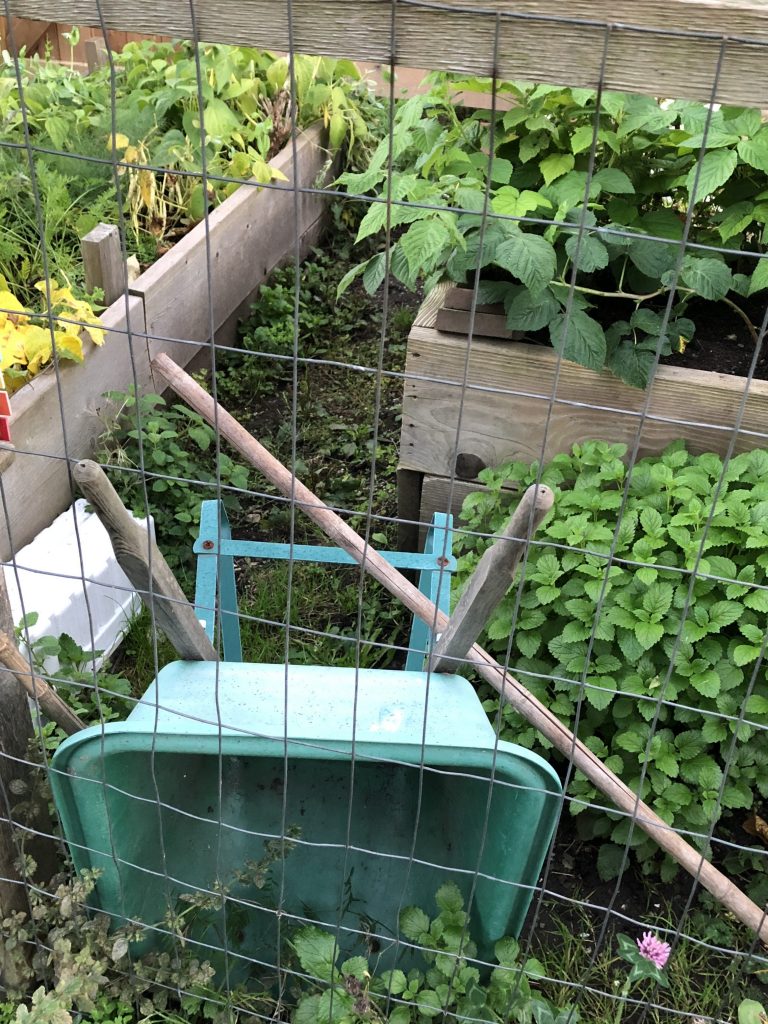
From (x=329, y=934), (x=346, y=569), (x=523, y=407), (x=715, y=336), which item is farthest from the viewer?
(x=346, y=569)

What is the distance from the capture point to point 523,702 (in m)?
1.79

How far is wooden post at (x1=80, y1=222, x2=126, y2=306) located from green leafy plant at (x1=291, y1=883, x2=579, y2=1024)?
1874 mm

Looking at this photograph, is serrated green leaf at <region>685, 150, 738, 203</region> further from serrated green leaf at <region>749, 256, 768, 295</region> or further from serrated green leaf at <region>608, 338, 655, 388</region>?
serrated green leaf at <region>608, 338, 655, 388</region>

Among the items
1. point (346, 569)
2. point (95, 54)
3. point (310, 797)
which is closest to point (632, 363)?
point (346, 569)

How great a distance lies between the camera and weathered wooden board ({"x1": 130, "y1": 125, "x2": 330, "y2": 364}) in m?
3.26

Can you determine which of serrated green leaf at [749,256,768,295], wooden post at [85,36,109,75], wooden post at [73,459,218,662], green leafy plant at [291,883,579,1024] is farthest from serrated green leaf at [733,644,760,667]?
wooden post at [85,36,109,75]

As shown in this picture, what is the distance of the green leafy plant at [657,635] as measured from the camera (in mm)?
1988

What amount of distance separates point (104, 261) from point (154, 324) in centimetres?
34

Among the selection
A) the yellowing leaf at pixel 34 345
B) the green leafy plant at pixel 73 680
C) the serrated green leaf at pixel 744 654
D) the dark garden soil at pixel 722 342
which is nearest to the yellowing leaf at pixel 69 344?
the yellowing leaf at pixel 34 345

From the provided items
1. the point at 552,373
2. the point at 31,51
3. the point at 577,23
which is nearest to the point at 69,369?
the point at 552,373

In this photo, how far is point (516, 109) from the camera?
2434 millimetres

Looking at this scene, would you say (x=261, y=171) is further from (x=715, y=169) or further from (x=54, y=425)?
(x=715, y=169)

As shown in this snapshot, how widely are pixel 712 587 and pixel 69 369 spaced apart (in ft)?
5.73

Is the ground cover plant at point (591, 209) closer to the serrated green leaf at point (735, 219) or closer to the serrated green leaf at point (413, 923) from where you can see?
the serrated green leaf at point (735, 219)
